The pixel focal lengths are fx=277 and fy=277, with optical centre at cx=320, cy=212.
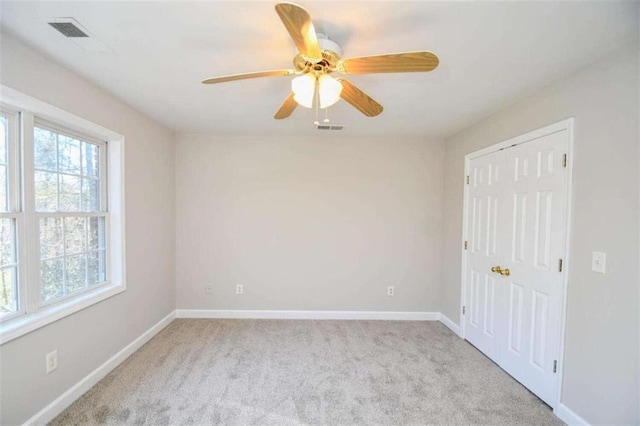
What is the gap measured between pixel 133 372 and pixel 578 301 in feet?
11.4

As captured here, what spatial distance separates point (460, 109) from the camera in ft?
8.61

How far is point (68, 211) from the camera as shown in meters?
2.17

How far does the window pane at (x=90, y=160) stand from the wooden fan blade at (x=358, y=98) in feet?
7.27

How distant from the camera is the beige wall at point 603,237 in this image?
1.58 m

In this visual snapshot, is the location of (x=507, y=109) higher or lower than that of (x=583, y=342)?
higher

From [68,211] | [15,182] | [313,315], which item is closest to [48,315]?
[68,211]

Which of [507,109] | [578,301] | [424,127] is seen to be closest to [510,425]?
[578,301]

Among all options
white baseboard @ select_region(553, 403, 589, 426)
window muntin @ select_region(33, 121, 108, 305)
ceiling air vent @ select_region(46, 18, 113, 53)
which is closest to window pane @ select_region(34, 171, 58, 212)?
window muntin @ select_region(33, 121, 108, 305)

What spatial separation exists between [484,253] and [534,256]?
2.08 ft

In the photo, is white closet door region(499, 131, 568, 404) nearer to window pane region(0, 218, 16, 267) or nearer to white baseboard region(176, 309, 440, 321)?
white baseboard region(176, 309, 440, 321)

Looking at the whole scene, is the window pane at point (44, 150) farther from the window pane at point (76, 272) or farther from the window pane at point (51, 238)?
the window pane at point (76, 272)

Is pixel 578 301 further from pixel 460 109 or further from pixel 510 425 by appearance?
pixel 460 109

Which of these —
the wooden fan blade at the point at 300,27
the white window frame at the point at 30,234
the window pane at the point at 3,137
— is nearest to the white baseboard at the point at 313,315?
the white window frame at the point at 30,234

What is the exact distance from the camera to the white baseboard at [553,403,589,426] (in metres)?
1.82
